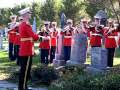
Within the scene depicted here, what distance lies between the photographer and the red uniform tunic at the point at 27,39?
440 inches

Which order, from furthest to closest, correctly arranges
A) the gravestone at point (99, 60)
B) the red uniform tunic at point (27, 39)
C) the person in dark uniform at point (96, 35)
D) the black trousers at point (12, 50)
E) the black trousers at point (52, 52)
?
the black trousers at point (12, 50) → the black trousers at point (52, 52) → the person in dark uniform at point (96, 35) → the gravestone at point (99, 60) → the red uniform tunic at point (27, 39)

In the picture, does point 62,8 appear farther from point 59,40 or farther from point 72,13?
point 59,40

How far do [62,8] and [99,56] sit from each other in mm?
32296

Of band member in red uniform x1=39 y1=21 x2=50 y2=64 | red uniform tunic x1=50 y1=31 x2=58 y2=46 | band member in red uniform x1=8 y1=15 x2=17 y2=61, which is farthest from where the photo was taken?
red uniform tunic x1=50 y1=31 x2=58 y2=46

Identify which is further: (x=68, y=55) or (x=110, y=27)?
(x=68, y=55)

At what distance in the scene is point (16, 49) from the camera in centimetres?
1930

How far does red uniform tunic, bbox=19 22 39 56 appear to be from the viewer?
11.2 meters

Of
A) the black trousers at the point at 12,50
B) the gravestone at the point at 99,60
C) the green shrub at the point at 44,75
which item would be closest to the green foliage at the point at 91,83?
the green shrub at the point at 44,75

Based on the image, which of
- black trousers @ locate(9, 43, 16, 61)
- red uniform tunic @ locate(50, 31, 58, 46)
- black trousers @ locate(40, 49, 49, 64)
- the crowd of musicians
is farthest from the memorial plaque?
black trousers @ locate(9, 43, 16, 61)

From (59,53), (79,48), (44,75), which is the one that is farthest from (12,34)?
(44,75)

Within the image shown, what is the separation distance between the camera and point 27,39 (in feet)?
37.2

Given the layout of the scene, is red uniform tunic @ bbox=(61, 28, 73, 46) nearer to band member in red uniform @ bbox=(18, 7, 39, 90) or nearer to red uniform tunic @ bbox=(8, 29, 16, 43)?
red uniform tunic @ bbox=(8, 29, 16, 43)

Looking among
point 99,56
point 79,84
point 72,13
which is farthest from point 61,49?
point 72,13

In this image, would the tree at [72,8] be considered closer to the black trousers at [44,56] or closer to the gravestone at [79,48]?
the black trousers at [44,56]
